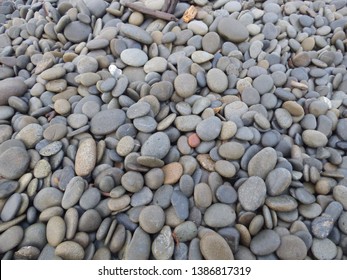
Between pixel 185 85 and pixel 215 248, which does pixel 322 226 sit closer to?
pixel 215 248

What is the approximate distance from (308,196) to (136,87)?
850 millimetres

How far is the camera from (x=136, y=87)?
1.37m

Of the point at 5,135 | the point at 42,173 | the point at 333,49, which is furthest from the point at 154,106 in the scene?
the point at 333,49

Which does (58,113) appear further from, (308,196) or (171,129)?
(308,196)

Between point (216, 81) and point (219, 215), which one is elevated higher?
point (216, 81)

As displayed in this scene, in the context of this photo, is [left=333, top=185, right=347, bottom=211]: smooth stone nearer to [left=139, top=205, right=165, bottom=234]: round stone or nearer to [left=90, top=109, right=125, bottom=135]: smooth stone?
[left=139, top=205, right=165, bottom=234]: round stone

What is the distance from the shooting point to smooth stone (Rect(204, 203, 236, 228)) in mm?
1052

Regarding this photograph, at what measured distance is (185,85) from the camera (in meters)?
1.34

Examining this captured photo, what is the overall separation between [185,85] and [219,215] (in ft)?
1.95

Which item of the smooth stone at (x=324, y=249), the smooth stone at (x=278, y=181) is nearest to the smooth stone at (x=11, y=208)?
the smooth stone at (x=278, y=181)

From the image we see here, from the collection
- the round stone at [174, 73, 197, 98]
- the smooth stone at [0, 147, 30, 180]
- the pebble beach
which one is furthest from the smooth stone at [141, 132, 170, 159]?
the smooth stone at [0, 147, 30, 180]

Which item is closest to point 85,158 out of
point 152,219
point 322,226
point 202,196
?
point 152,219

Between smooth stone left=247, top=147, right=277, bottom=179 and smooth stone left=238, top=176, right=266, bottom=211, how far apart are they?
0.13 ft

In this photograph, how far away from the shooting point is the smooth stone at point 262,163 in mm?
1128
